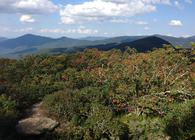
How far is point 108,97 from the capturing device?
21.8 metres

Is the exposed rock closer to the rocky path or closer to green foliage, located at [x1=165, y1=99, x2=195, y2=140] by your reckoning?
the rocky path

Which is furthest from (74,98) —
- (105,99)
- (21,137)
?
(21,137)


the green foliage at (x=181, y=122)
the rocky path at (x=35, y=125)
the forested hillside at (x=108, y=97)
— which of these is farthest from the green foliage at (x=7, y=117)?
the green foliage at (x=181, y=122)

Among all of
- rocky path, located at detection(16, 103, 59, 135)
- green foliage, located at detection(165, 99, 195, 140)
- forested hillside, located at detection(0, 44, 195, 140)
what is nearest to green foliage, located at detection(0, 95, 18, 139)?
forested hillside, located at detection(0, 44, 195, 140)

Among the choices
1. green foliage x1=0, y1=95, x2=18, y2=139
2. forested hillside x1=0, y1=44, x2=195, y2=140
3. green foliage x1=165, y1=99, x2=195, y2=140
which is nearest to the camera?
green foliage x1=0, y1=95, x2=18, y2=139

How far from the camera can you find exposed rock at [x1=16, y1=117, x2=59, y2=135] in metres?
17.7

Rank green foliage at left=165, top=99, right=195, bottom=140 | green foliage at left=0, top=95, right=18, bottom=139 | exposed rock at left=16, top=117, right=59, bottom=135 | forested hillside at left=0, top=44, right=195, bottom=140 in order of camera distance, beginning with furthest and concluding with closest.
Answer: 1. green foliage at left=165, top=99, right=195, bottom=140
2. forested hillside at left=0, top=44, right=195, bottom=140
3. exposed rock at left=16, top=117, right=59, bottom=135
4. green foliage at left=0, top=95, right=18, bottom=139

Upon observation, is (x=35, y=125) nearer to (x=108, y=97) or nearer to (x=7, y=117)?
(x=7, y=117)

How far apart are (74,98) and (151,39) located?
512 ft

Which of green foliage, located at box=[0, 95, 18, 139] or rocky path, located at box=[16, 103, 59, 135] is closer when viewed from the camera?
green foliage, located at box=[0, 95, 18, 139]

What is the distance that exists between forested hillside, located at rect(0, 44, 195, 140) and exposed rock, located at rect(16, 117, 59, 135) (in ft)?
0.98

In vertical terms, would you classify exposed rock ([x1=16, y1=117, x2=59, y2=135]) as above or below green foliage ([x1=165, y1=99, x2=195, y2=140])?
above

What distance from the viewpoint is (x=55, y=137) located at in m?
17.7

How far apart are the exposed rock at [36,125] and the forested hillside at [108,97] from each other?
A: 0.30 m
